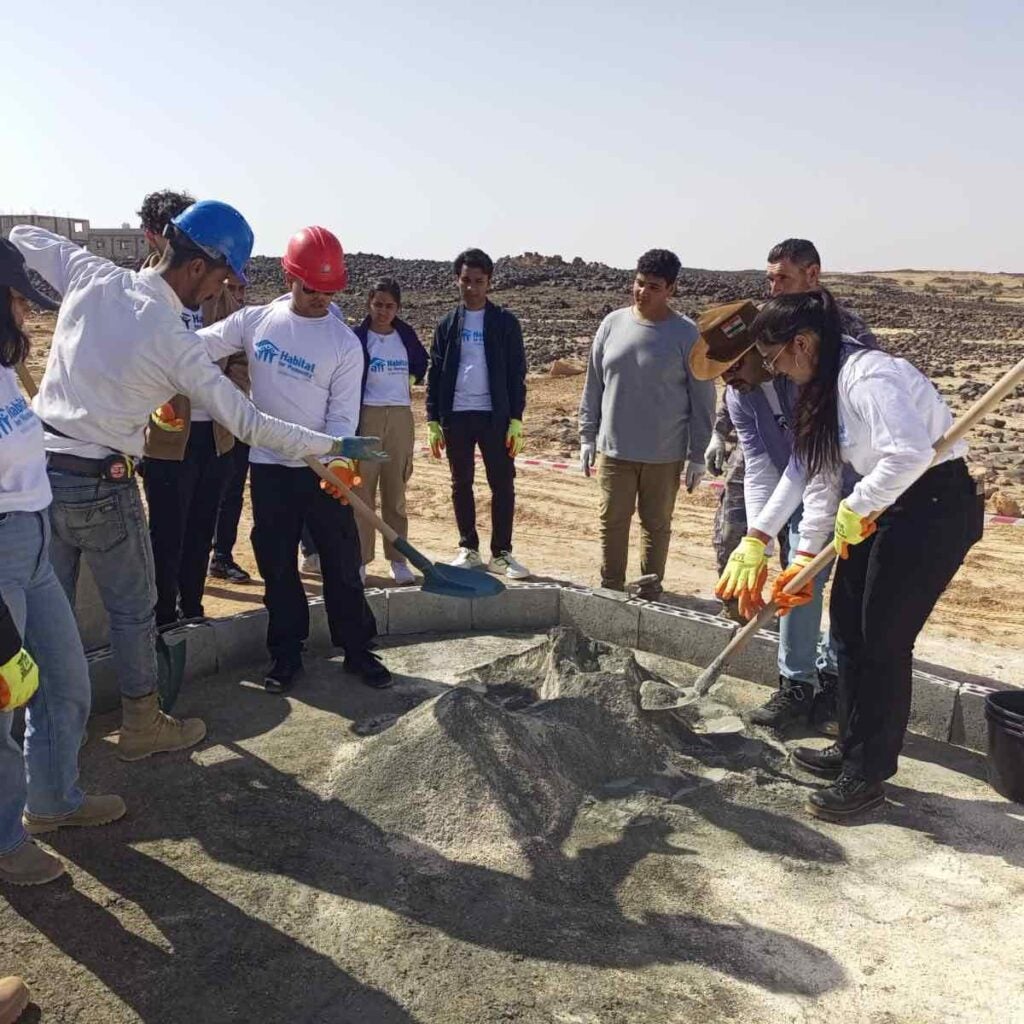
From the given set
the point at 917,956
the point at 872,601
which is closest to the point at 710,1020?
the point at 917,956

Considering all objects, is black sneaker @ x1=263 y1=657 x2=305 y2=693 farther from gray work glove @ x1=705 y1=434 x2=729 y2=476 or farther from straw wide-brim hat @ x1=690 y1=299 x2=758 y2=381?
gray work glove @ x1=705 y1=434 x2=729 y2=476

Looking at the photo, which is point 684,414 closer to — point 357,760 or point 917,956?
point 357,760

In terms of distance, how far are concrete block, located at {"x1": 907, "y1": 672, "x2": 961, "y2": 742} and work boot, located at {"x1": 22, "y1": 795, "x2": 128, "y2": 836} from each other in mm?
2954

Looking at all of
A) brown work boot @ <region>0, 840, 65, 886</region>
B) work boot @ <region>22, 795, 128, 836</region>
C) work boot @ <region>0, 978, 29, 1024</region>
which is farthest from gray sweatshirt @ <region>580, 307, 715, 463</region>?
work boot @ <region>0, 978, 29, 1024</region>

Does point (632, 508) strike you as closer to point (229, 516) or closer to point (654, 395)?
point (654, 395)

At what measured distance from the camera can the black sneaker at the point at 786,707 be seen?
161 inches

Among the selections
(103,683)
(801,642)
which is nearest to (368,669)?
(103,683)

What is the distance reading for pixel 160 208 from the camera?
430 centimetres

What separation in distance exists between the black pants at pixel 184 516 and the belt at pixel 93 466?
1.07m

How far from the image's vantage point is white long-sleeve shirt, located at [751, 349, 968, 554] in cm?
296

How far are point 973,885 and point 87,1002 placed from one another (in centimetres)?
250

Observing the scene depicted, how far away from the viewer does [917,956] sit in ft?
8.83

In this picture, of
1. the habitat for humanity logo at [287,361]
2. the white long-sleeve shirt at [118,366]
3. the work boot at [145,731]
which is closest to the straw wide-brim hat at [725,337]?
the habitat for humanity logo at [287,361]

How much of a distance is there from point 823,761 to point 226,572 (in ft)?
12.3
